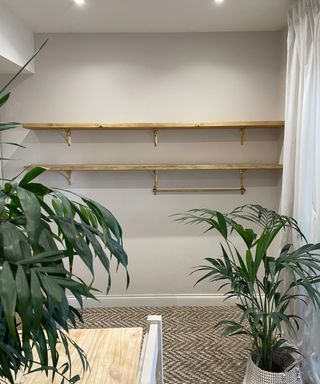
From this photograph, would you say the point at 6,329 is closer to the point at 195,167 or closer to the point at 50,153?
the point at 195,167

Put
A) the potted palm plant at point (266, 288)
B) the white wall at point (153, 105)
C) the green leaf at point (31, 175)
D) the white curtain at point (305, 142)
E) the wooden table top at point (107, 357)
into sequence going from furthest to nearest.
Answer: the white wall at point (153, 105) < the white curtain at point (305, 142) < the potted palm plant at point (266, 288) < the wooden table top at point (107, 357) < the green leaf at point (31, 175)

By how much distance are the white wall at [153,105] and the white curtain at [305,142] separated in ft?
Answer: 2.15

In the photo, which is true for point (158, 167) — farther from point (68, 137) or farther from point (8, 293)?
point (8, 293)

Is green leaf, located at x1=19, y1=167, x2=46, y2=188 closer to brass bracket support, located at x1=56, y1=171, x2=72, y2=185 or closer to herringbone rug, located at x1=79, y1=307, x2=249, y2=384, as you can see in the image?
herringbone rug, located at x1=79, y1=307, x2=249, y2=384

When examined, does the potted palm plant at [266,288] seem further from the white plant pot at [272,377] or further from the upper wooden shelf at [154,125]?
the upper wooden shelf at [154,125]

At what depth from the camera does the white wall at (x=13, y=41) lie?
2340 millimetres

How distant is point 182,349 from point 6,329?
2248mm

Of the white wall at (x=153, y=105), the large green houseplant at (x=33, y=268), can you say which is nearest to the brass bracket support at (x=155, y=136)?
the white wall at (x=153, y=105)

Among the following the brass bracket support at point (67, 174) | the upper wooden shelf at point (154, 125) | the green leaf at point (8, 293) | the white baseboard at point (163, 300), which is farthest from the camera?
the white baseboard at point (163, 300)

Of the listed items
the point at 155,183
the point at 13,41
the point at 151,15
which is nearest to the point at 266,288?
the point at 155,183

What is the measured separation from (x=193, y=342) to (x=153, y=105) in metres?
2.01

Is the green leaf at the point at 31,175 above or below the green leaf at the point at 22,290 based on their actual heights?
above

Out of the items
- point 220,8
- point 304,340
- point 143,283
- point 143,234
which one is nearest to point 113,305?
point 143,283

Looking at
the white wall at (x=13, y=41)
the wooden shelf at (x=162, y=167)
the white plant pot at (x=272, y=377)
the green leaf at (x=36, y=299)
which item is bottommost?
the white plant pot at (x=272, y=377)
